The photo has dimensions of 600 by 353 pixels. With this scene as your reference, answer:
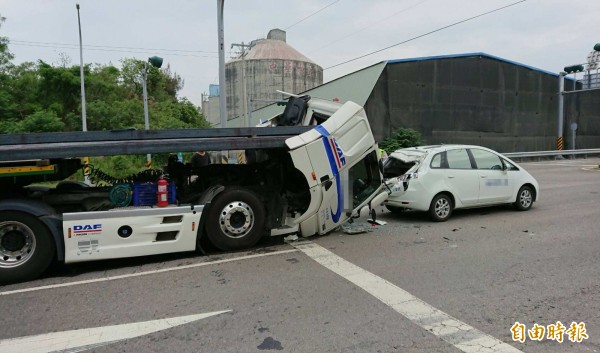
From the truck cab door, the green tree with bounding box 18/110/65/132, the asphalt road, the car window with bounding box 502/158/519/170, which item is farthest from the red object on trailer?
the green tree with bounding box 18/110/65/132

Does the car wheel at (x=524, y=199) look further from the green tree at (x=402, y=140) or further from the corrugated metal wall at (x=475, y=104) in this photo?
the corrugated metal wall at (x=475, y=104)

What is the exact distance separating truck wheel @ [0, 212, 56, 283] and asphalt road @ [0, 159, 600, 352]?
0.56 ft

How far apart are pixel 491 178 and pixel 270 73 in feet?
133

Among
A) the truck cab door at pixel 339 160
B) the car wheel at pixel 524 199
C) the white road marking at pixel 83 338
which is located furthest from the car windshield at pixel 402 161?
the white road marking at pixel 83 338

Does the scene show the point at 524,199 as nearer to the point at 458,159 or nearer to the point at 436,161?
the point at 458,159

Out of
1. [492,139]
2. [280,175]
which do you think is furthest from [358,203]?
[492,139]

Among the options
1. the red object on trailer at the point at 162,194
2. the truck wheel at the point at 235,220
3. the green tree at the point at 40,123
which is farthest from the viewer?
the green tree at the point at 40,123

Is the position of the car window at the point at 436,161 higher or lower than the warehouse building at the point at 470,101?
lower

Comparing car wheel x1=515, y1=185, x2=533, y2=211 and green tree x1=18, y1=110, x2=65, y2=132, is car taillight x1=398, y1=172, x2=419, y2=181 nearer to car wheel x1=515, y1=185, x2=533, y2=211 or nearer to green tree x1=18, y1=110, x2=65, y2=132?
car wheel x1=515, y1=185, x2=533, y2=211

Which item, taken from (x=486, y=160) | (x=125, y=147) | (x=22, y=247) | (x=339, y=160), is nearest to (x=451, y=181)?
(x=486, y=160)

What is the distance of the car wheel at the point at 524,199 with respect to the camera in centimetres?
958

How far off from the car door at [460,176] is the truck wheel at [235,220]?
4094mm

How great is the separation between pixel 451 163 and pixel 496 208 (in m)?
2.22

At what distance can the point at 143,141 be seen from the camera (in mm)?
5691
